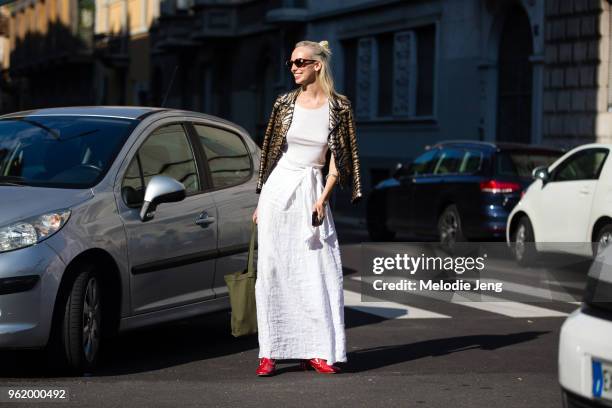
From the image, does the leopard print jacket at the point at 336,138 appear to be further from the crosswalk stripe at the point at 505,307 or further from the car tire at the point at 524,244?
the car tire at the point at 524,244

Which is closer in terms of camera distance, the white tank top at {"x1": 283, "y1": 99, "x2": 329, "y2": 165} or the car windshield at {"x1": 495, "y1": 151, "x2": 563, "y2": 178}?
the white tank top at {"x1": 283, "y1": 99, "x2": 329, "y2": 165}

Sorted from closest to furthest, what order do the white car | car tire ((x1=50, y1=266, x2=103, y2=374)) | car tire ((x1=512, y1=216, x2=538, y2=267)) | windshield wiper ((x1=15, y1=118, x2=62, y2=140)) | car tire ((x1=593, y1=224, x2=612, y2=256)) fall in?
car tire ((x1=50, y1=266, x2=103, y2=374)) < windshield wiper ((x1=15, y1=118, x2=62, y2=140)) < car tire ((x1=593, y1=224, x2=612, y2=256)) < the white car < car tire ((x1=512, y1=216, x2=538, y2=267))

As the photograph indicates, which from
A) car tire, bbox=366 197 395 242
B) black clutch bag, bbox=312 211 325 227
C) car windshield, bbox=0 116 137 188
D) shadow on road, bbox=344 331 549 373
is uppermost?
car windshield, bbox=0 116 137 188

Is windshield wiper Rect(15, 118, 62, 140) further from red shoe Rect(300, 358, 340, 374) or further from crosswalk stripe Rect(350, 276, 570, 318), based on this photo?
crosswalk stripe Rect(350, 276, 570, 318)

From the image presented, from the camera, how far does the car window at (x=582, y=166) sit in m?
14.2

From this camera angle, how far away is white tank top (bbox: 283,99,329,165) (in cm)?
794

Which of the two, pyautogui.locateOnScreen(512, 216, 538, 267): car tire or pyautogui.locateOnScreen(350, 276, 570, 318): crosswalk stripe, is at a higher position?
pyautogui.locateOnScreen(512, 216, 538, 267): car tire

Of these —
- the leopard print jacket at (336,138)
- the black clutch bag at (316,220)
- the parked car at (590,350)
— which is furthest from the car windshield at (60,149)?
the parked car at (590,350)

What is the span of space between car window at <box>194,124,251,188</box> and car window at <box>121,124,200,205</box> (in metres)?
0.21

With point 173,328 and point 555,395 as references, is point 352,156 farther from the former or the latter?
point 173,328

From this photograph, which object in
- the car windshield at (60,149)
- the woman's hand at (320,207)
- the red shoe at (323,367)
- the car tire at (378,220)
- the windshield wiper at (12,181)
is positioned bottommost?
the car tire at (378,220)

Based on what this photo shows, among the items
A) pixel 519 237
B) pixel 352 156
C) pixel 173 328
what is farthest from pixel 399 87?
pixel 352 156

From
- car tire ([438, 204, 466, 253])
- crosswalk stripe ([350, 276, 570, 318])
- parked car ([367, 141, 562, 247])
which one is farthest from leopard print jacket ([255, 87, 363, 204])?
car tire ([438, 204, 466, 253])

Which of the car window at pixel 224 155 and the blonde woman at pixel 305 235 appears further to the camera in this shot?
the car window at pixel 224 155
